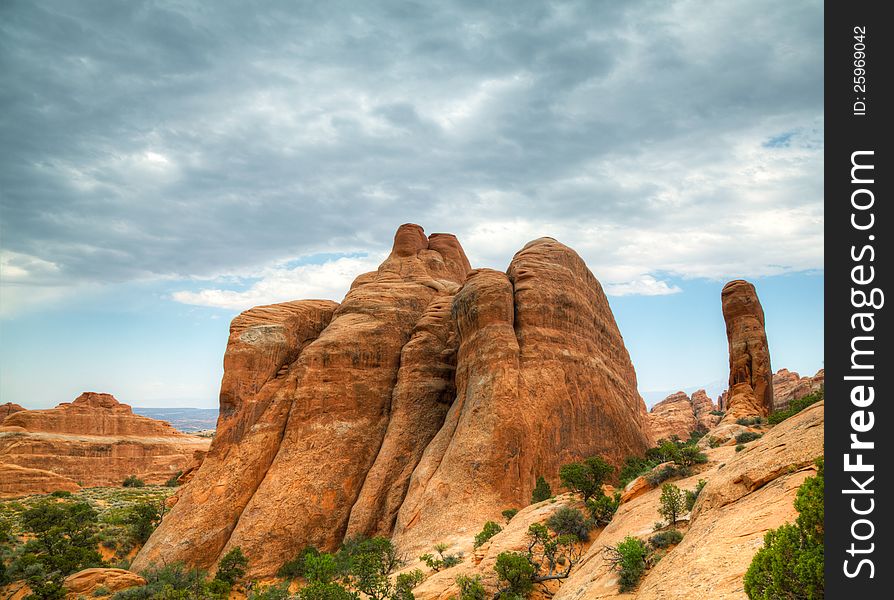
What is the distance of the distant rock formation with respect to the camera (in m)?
79.6

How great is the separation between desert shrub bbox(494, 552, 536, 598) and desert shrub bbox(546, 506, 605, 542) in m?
3.66

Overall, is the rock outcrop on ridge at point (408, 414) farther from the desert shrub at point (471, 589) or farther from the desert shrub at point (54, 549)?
the desert shrub at point (471, 589)

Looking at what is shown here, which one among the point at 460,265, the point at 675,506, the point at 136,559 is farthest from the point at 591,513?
the point at 460,265

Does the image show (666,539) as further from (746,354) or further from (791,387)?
(791,387)

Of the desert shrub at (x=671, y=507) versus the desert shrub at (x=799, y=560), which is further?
the desert shrub at (x=671, y=507)

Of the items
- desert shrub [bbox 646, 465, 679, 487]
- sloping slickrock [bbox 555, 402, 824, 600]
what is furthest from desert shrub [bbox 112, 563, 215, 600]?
desert shrub [bbox 646, 465, 679, 487]

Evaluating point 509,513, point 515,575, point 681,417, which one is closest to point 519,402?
point 509,513

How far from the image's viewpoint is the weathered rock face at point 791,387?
54750 millimetres

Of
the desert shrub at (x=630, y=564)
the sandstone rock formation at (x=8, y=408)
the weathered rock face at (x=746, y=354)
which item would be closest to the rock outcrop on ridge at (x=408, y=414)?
the weathered rock face at (x=746, y=354)

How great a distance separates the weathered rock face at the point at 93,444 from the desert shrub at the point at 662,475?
66.8 metres

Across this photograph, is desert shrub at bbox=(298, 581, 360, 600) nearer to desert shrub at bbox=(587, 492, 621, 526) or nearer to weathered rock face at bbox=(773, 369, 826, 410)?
desert shrub at bbox=(587, 492, 621, 526)
